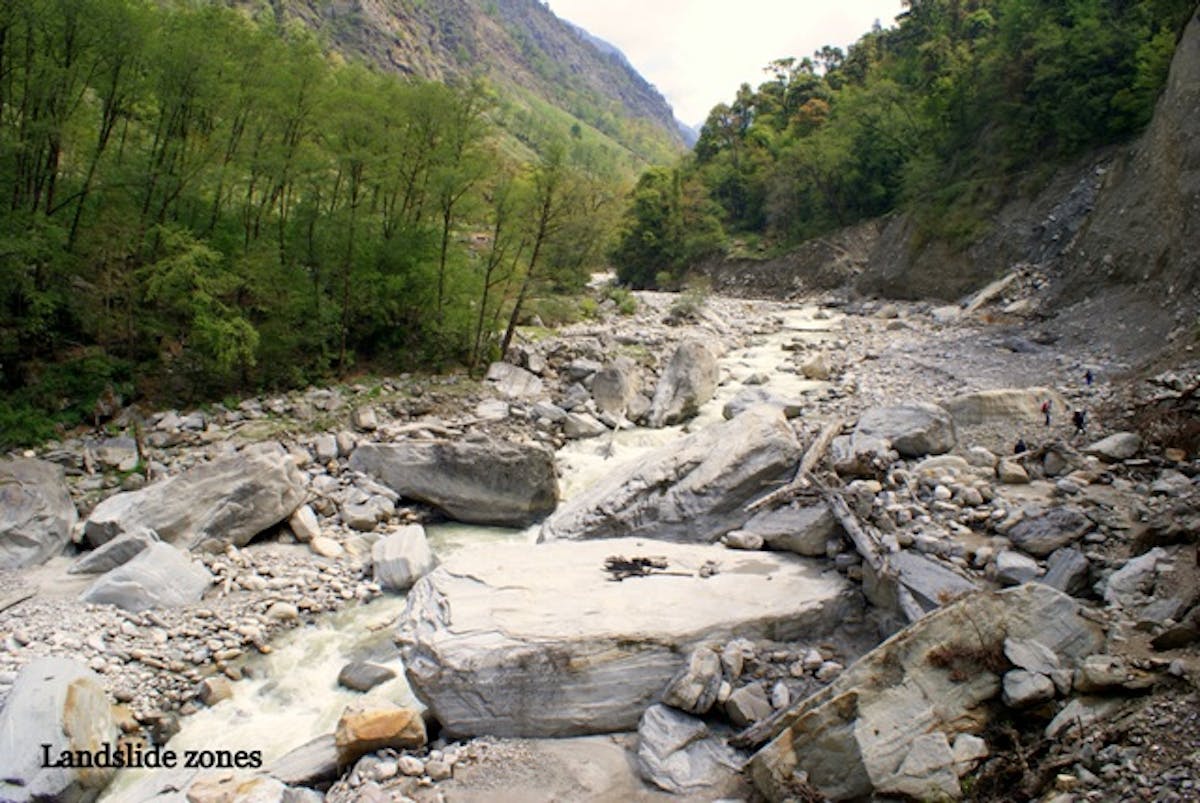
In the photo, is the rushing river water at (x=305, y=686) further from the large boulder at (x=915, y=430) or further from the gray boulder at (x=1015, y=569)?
the gray boulder at (x=1015, y=569)

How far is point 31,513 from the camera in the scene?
10711 millimetres

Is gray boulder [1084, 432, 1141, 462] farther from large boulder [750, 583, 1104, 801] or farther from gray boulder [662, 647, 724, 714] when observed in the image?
gray boulder [662, 647, 724, 714]

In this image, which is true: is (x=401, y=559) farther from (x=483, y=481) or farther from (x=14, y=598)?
→ (x=14, y=598)

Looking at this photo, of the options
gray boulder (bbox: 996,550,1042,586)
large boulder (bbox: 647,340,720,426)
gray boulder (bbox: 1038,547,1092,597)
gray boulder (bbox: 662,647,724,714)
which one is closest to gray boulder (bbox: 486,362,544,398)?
large boulder (bbox: 647,340,720,426)

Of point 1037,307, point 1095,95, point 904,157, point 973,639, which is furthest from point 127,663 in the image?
point 904,157

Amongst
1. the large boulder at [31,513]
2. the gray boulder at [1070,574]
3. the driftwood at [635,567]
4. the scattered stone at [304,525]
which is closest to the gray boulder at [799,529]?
the driftwood at [635,567]

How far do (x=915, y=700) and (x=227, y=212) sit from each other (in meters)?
18.3

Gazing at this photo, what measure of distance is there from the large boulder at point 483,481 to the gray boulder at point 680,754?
6.85 m

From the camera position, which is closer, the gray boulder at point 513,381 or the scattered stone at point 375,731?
the scattered stone at point 375,731

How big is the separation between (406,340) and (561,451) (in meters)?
6.56

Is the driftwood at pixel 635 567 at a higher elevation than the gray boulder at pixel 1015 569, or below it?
below

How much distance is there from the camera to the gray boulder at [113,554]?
10.2m

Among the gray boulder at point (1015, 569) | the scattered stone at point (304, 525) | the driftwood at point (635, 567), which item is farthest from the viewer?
the scattered stone at point (304, 525)

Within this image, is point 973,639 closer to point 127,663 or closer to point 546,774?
point 546,774
